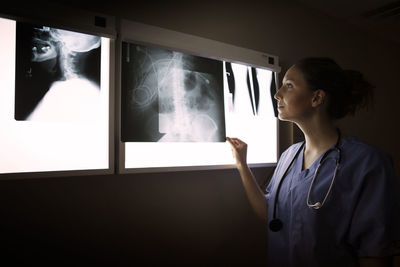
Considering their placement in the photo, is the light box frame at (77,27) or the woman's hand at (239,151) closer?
the light box frame at (77,27)

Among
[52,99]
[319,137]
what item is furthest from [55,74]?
[319,137]

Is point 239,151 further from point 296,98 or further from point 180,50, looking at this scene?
point 180,50

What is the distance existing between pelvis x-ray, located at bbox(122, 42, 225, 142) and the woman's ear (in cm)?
42

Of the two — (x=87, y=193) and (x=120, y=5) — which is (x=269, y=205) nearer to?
(x=87, y=193)

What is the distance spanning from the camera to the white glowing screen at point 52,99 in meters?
0.90

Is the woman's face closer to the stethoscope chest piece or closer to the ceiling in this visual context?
the stethoscope chest piece

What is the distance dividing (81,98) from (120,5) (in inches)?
17.4

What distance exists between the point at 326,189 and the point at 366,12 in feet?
5.31

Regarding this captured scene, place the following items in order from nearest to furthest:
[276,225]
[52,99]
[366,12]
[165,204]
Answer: [52,99]
[276,225]
[165,204]
[366,12]

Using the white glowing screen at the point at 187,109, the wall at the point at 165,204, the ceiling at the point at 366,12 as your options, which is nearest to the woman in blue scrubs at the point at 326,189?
the white glowing screen at the point at 187,109

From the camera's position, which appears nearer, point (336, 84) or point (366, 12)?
point (336, 84)

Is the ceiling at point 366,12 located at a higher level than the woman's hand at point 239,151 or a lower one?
higher

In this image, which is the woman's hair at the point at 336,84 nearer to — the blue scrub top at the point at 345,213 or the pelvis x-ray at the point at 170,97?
the blue scrub top at the point at 345,213

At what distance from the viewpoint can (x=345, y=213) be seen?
40.0 inches
